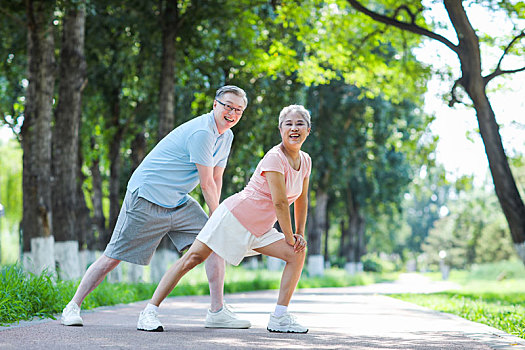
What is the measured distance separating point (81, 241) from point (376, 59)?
10.4m

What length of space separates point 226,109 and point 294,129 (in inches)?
24.5

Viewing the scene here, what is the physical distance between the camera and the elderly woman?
5746 mm

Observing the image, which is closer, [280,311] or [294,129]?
[294,129]

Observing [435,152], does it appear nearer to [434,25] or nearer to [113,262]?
[434,25]

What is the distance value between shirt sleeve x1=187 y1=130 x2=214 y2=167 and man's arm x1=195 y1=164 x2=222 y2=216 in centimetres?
5

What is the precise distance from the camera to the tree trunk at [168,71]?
50.3 ft

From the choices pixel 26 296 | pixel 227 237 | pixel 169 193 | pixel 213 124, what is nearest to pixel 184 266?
pixel 227 237

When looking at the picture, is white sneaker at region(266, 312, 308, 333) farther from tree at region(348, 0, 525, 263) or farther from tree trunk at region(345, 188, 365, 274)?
tree trunk at region(345, 188, 365, 274)

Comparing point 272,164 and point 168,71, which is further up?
point 168,71

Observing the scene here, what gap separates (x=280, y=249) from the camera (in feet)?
19.4

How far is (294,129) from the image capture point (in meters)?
5.95

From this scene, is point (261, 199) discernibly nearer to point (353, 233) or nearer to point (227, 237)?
point (227, 237)

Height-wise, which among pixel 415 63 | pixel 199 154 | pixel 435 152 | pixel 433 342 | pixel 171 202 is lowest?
pixel 433 342

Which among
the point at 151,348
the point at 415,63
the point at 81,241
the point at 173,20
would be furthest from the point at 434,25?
the point at 151,348
